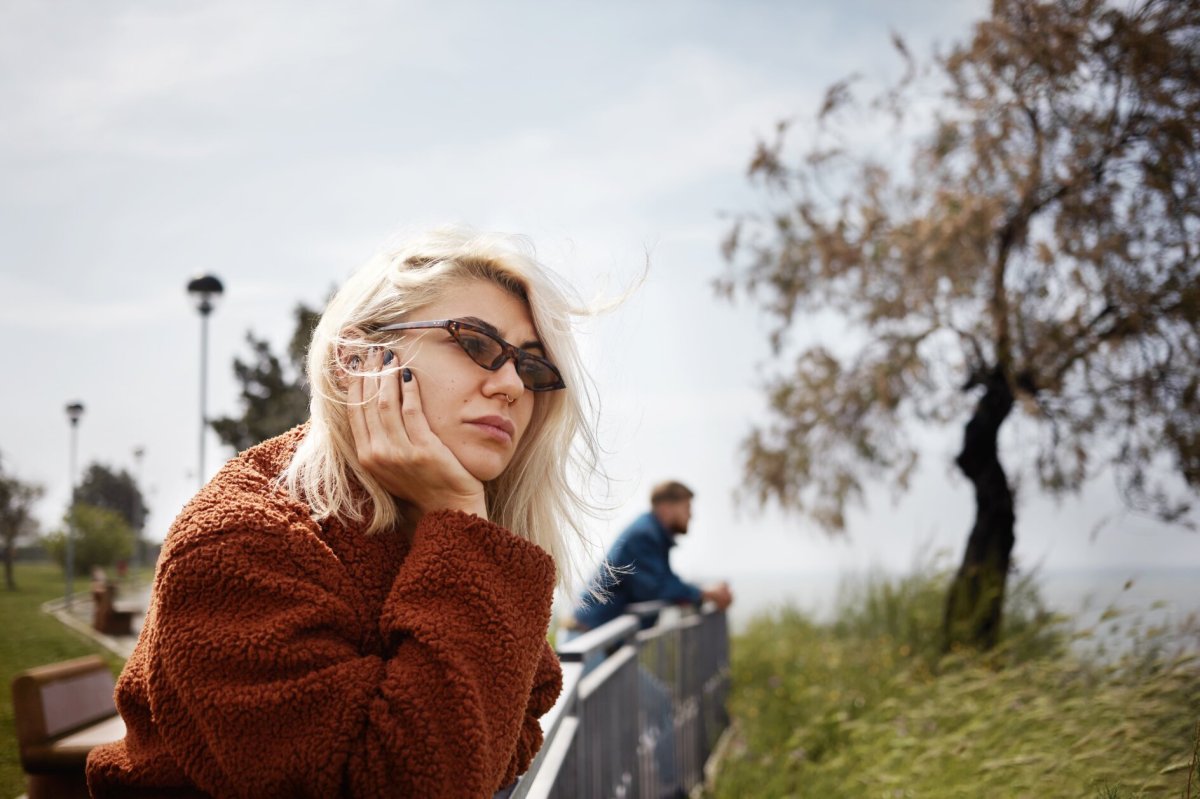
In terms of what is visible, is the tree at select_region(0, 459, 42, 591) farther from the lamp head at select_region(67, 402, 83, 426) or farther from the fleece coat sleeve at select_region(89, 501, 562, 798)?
the fleece coat sleeve at select_region(89, 501, 562, 798)

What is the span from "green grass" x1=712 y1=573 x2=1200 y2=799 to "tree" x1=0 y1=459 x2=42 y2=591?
167 inches

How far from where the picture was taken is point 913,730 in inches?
182

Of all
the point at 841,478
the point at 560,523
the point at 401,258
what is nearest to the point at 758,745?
the point at 841,478

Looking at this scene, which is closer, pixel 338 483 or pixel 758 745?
pixel 338 483

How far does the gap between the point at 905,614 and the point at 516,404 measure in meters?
8.20

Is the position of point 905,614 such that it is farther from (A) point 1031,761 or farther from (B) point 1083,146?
(A) point 1031,761

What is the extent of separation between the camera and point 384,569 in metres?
1.54

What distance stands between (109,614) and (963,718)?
17.6 ft

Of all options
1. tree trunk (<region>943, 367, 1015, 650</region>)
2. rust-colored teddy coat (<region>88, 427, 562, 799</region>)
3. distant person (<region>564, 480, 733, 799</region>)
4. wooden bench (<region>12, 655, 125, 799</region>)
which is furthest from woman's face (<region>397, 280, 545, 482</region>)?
tree trunk (<region>943, 367, 1015, 650</region>)

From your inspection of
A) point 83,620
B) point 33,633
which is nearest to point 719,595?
point 83,620

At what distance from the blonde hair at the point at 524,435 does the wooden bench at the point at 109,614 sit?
17.8ft

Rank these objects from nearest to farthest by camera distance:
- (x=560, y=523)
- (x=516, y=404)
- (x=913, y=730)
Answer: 1. (x=516, y=404)
2. (x=560, y=523)
3. (x=913, y=730)

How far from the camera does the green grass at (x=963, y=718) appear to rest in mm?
2938

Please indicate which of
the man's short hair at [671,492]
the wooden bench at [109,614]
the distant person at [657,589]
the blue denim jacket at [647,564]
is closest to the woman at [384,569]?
the distant person at [657,589]
